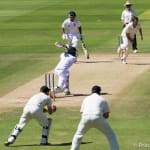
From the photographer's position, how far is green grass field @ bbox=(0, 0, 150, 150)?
1867 cm

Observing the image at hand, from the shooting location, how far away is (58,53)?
33344 millimetres

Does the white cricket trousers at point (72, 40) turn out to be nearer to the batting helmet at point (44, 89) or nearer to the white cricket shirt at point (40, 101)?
the batting helmet at point (44, 89)

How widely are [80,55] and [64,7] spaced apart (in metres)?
21.4

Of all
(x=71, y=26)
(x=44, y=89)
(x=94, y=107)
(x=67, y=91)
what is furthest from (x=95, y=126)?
(x=71, y=26)

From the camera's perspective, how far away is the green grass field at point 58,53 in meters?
18.7

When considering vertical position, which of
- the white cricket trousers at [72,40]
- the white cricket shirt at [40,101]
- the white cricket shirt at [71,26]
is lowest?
the white cricket shirt at [40,101]

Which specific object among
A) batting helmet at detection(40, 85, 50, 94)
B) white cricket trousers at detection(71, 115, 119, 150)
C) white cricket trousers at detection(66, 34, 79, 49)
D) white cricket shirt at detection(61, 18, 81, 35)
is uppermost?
white cricket shirt at detection(61, 18, 81, 35)

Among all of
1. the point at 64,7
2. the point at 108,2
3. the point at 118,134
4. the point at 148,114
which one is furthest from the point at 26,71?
the point at 108,2

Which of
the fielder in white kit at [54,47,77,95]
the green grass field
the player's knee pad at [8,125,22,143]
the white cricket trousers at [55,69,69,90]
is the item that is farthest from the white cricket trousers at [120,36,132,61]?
the player's knee pad at [8,125,22,143]

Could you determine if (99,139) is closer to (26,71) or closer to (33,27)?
(26,71)

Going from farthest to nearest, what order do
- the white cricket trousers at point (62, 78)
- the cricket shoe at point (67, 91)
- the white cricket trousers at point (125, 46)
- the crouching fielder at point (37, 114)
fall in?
the white cricket trousers at point (125, 46) < the cricket shoe at point (67, 91) < the white cricket trousers at point (62, 78) < the crouching fielder at point (37, 114)

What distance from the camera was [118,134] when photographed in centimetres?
1883

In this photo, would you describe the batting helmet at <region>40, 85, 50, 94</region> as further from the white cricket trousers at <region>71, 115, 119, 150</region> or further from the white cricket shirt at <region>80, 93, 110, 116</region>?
the white cricket trousers at <region>71, 115, 119, 150</region>

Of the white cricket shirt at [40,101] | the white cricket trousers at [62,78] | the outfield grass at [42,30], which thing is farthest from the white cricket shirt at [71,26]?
the white cricket shirt at [40,101]
